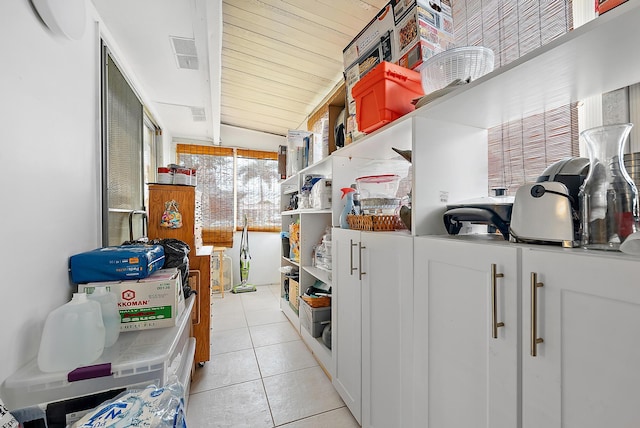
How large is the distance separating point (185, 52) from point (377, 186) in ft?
5.71

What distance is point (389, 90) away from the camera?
121 centimetres

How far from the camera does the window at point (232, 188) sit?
4215mm

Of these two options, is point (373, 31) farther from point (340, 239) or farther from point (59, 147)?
point (59, 147)

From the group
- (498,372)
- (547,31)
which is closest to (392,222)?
(498,372)

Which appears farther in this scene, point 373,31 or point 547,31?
point 373,31

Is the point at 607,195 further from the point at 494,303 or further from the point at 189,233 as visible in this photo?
the point at 189,233

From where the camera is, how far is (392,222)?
137 cm

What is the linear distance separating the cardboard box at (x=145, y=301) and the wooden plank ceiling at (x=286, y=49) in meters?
1.97

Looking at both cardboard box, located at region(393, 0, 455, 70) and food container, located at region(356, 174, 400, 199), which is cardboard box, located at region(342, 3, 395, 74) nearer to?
cardboard box, located at region(393, 0, 455, 70)

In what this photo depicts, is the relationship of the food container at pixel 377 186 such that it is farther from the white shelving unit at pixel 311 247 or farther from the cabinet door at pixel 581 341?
the cabinet door at pixel 581 341

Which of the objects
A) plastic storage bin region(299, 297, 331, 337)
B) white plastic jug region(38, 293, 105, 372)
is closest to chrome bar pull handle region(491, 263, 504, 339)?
white plastic jug region(38, 293, 105, 372)

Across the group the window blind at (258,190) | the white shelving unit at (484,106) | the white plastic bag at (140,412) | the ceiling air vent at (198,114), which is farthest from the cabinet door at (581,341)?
the window blind at (258,190)

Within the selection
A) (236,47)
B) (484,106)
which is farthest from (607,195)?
(236,47)

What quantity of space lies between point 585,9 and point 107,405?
78.6 inches
